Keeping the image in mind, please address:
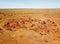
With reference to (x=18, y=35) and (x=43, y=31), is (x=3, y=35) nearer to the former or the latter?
(x=18, y=35)

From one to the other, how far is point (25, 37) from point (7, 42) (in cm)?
232

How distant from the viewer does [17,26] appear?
19547mm

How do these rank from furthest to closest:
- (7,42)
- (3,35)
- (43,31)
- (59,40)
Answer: (43,31) → (59,40) → (3,35) → (7,42)

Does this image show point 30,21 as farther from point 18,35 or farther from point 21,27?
point 18,35

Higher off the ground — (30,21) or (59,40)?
(30,21)

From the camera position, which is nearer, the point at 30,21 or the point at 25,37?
the point at 25,37

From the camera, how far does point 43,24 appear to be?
20297 mm

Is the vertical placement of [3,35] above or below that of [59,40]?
above

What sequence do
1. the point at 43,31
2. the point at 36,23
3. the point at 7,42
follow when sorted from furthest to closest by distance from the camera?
the point at 36,23, the point at 43,31, the point at 7,42

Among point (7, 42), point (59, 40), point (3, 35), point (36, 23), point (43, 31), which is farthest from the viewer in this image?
point (36, 23)

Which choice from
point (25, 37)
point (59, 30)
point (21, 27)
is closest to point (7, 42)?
point (25, 37)

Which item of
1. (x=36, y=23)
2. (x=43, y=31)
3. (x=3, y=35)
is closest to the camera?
(x=3, y=35)

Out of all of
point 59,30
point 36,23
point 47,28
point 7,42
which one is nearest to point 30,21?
point 36,23

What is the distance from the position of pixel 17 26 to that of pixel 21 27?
606 millimetres
